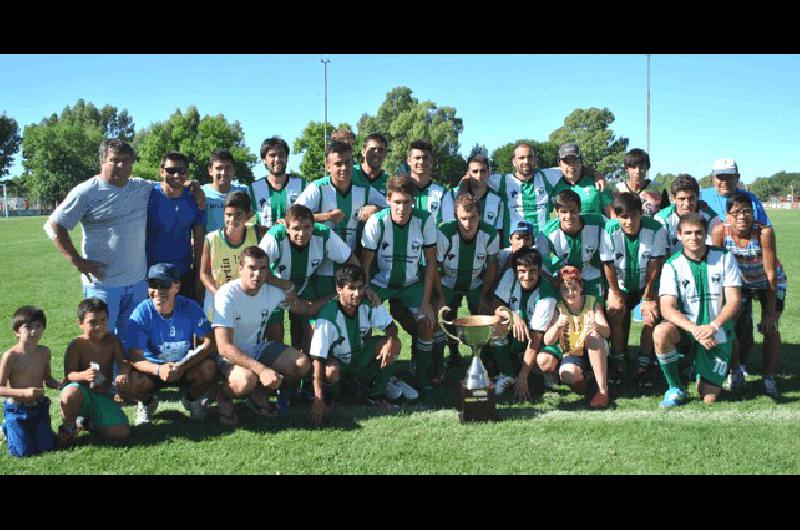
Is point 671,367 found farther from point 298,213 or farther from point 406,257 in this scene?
point 298,213

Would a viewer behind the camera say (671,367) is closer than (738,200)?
Yes

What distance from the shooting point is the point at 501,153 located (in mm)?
71500

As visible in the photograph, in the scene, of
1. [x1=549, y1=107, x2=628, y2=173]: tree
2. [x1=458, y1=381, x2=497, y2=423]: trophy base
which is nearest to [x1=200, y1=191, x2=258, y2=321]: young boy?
[x1=458, y1=381, x2=497, y2=423]: trophy base

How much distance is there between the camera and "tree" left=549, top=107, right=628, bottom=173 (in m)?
69.6

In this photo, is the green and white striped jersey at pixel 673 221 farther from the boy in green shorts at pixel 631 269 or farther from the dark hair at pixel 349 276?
the dark hair at pixel 349 276

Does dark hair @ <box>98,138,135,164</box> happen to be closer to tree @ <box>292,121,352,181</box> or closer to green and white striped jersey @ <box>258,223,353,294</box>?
green and white striped jersey @ <box>258,223,353,294</box>

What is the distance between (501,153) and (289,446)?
69940mm

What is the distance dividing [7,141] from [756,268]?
287ft

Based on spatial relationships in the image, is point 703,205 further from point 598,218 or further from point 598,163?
point 598,163

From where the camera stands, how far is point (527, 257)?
514cm

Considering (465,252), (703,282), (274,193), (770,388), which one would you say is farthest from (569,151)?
(274,193)

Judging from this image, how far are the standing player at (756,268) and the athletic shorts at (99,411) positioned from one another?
4.65 m

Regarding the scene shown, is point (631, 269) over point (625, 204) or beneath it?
beneath

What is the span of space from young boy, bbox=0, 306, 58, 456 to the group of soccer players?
0.03m
